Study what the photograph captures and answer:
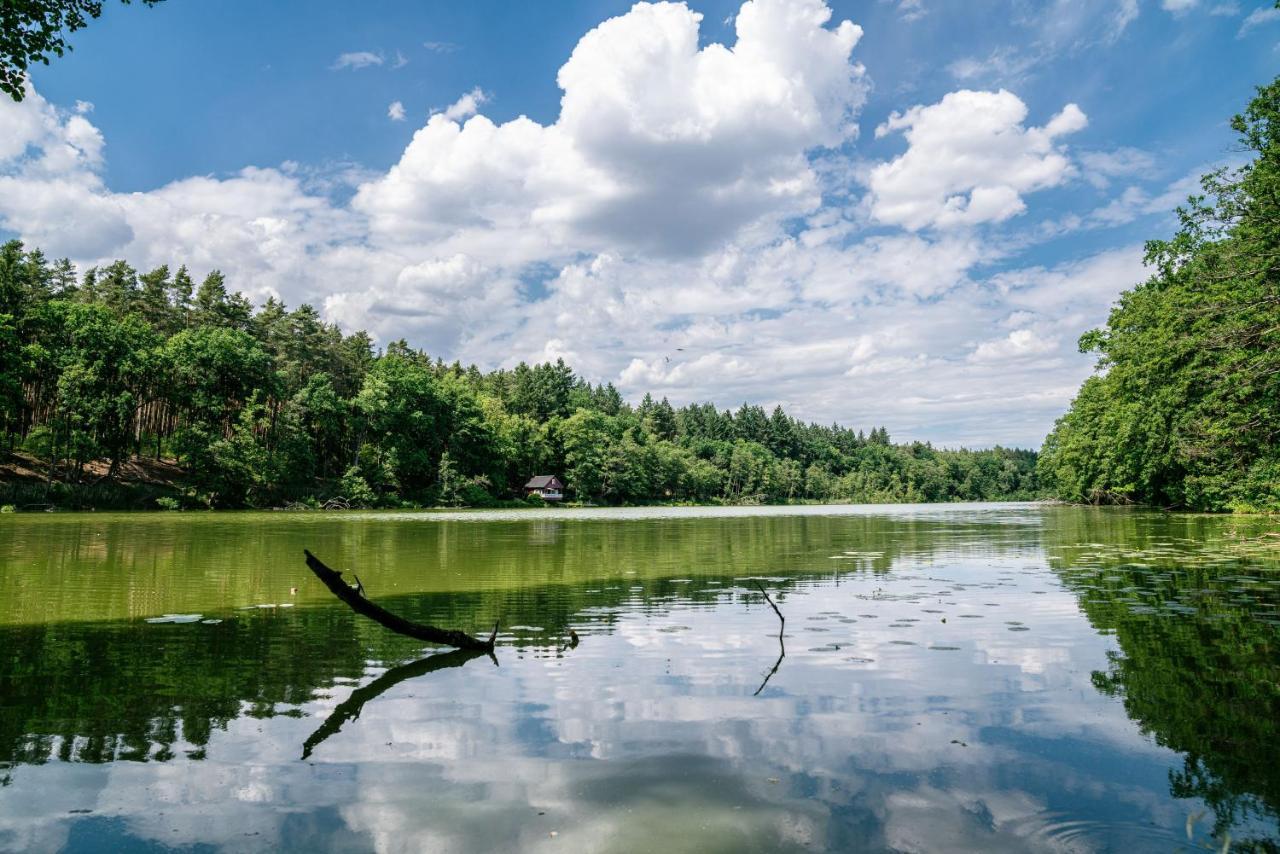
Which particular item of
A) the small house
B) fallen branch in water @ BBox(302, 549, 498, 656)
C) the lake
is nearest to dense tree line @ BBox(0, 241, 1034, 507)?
the small house

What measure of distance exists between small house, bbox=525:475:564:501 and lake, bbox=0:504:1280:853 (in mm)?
105082

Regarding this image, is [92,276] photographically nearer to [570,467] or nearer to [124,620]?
[570,467]

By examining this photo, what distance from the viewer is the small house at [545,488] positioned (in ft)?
395

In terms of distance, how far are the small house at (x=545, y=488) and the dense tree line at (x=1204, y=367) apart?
243 ft

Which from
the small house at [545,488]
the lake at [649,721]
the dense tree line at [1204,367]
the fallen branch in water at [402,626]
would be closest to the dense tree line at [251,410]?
the small house at [545,488]

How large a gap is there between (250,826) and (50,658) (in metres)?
6.49

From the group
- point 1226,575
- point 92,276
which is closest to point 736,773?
point 1226,575

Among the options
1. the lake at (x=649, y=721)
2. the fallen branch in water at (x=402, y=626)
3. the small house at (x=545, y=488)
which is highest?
the small house at (x=545, y=488)

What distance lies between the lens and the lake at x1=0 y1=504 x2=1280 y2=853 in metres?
4.87

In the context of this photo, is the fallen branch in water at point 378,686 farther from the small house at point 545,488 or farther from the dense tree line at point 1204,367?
the small house at point 545,488

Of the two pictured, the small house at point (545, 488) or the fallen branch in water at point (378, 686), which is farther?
the small house at point (545, 488)

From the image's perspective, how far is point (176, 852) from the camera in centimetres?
453

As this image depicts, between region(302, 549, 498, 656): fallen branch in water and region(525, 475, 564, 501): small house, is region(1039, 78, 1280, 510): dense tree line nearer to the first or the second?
region(302, 549, 498, 656): fallen branch in water

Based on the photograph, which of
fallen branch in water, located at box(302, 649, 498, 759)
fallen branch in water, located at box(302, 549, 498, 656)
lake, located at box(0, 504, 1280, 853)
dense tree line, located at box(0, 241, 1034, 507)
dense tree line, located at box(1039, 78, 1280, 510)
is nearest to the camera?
lake, located at box(0, 504, 1280, 853)
